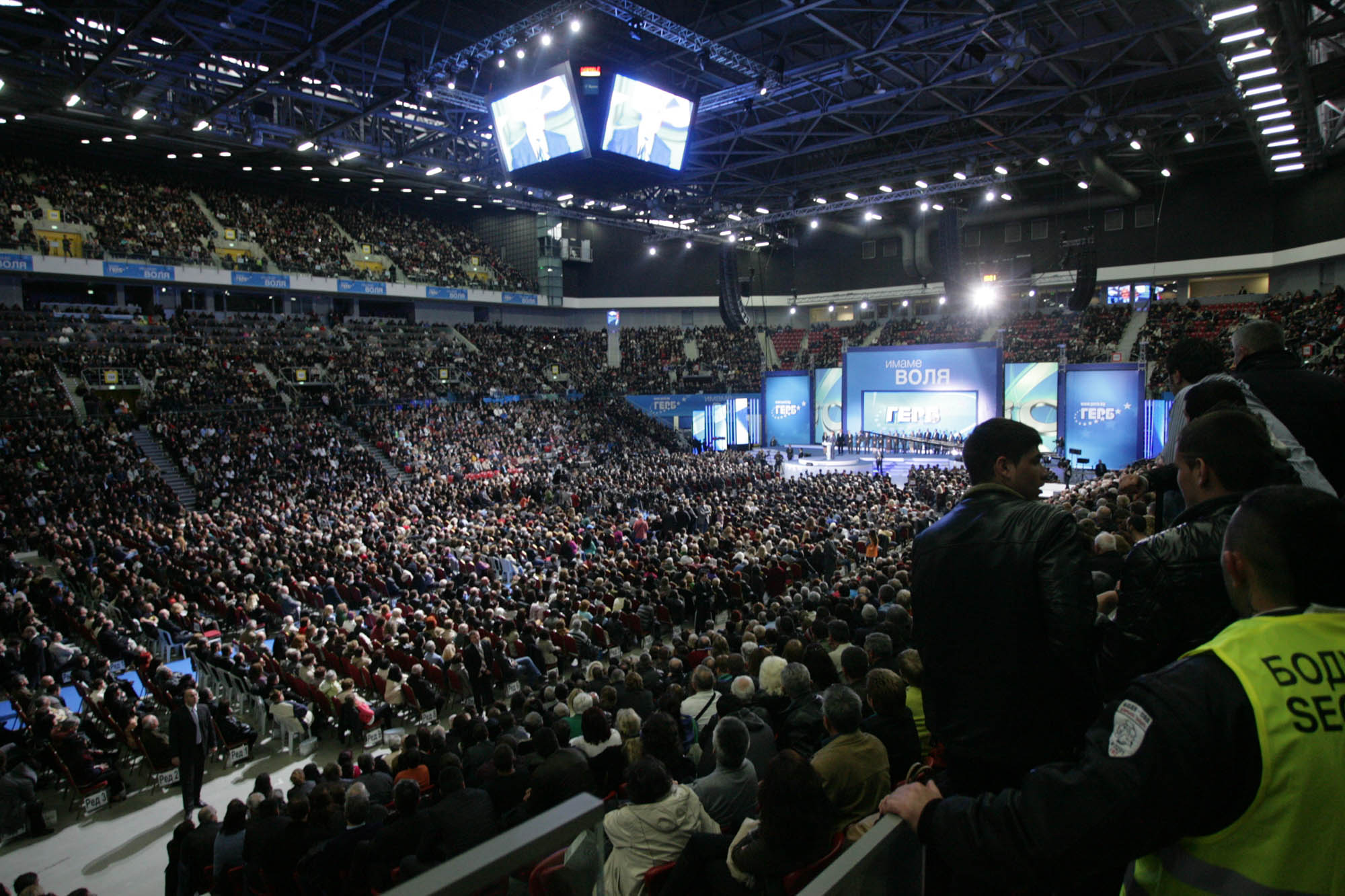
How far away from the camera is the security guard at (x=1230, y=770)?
3.75 ft

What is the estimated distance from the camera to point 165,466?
21.5 metres

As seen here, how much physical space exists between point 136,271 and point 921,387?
3037 cm

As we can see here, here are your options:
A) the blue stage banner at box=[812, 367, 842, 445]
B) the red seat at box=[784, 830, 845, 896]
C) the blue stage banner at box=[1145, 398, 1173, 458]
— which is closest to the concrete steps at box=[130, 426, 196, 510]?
the red seat at box=[784, 830, 845, 896]

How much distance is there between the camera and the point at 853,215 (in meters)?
36.4

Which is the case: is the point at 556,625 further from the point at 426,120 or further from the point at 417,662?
the point at 426,120

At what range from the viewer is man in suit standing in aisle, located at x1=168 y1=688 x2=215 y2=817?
21.9ft

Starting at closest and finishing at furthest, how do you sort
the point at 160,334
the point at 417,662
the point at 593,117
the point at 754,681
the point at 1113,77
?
the point at 754,681 < the point at 417,662 < the point at 593,117 < the point at 1113,77 < the point at 160,334

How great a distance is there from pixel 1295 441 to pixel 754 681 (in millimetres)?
3824

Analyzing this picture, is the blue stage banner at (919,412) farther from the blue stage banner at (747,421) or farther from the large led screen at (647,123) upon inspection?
the large led screen at (647,123)

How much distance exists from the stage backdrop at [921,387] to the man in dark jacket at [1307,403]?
25015 mm

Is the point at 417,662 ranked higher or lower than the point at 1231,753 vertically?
lower

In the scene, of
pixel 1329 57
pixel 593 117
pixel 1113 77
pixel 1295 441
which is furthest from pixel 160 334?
pixel 1329 57

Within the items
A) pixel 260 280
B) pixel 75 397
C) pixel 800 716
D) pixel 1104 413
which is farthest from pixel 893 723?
pixel 260 280

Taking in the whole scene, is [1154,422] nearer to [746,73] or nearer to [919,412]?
[919,412]
